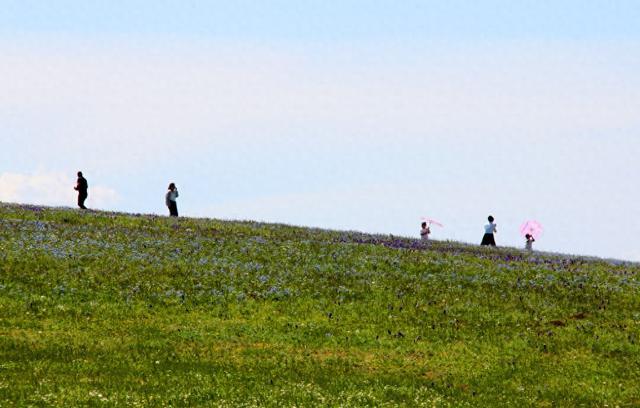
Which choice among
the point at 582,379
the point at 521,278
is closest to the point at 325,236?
the point at 521,278

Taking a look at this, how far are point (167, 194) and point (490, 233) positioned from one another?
70.1 feet

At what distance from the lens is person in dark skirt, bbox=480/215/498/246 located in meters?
54.8

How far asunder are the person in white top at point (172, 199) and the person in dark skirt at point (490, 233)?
66.6ft

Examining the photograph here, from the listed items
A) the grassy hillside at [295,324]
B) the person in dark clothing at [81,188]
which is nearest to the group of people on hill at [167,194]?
the person in dark clothing at [81,188]

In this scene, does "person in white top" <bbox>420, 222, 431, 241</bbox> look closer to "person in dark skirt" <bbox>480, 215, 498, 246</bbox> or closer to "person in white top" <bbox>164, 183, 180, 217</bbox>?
"person in dark skirt" <bbox>480, 215, 498, 246</bbox>

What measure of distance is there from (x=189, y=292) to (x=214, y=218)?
23840 millimetres

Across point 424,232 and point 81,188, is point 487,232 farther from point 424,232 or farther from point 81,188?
point 81,188

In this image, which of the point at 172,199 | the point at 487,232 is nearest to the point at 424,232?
the point at 487,232

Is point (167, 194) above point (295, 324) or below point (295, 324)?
above

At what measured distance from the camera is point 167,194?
187 ft

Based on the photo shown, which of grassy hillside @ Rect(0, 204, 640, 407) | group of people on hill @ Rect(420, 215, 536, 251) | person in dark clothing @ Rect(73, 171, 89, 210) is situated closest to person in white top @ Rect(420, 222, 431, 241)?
group of people on hill @ Rect(420, 215, 536, 251)

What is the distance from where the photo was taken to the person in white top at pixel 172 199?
5662 cm

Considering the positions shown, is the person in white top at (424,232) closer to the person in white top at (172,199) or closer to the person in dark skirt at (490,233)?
the person in dark skirt at (490,233)

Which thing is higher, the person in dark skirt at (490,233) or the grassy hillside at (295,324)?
the person in dark skirt at (490,233)
